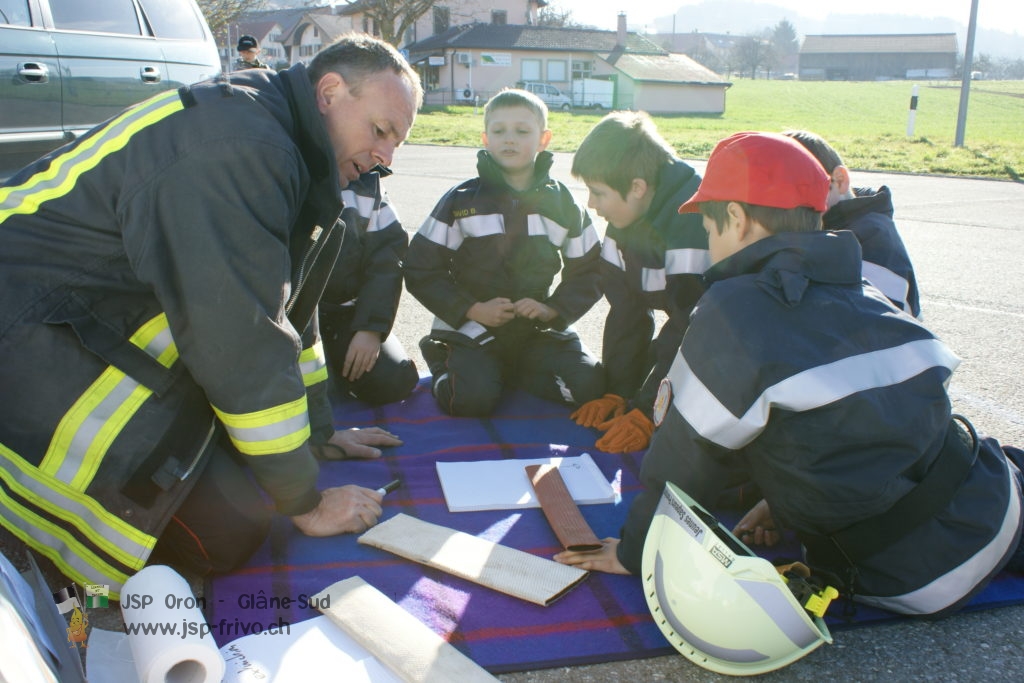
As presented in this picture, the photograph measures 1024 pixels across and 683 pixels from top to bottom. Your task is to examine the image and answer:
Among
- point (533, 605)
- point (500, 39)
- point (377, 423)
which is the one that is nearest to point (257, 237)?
point (533, 605)

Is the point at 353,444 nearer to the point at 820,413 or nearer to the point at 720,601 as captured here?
Answer: the point at 720,601

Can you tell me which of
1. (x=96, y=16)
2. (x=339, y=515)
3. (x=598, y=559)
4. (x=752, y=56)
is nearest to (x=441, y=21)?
(x=752, y=56)

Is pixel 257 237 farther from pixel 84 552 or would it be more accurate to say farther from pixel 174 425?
pixel 84 552

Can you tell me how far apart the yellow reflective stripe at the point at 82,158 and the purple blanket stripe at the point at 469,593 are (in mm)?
1128

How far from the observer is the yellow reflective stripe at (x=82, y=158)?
2.10 meters

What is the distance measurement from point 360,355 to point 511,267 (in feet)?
2.93

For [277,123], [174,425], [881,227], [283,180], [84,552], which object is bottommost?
[84,552]

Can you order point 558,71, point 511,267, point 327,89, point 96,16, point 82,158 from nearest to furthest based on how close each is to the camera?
point 82,158
point 327,89
point 511,267
point 96,16
point 558,71

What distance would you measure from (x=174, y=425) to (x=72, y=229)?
21.8 inches

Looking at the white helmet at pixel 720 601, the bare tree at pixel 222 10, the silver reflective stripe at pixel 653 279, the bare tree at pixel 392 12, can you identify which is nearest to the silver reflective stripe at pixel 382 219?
the silver reflective stripe at pixel 653 279

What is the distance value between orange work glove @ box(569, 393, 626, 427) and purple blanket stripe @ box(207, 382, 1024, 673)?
0.50m

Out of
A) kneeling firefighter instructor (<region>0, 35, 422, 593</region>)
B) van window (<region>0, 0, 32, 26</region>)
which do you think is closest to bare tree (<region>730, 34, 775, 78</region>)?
van window (<region>0, 0, 32, 26</region>)

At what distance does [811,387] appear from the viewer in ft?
6.65

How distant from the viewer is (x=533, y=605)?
2.36 meters
